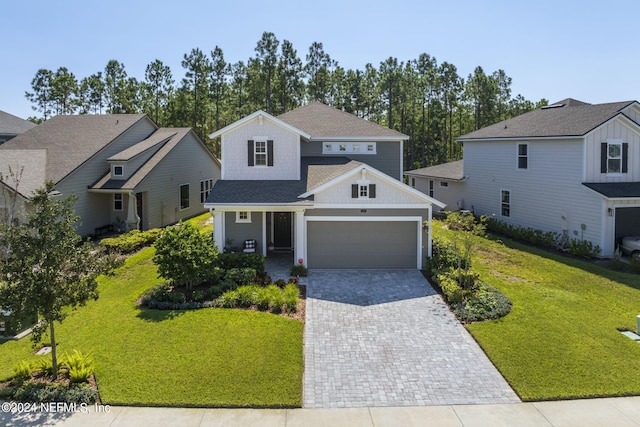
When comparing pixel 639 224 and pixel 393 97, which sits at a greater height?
pixel 393 97

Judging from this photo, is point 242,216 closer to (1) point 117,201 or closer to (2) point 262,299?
(2) point 262,299

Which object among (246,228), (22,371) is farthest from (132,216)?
(22,371)

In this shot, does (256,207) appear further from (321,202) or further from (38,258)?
(38,258)

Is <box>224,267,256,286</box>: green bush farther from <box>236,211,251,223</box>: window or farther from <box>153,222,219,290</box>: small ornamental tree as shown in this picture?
<box>236,211,251,223</box>: window

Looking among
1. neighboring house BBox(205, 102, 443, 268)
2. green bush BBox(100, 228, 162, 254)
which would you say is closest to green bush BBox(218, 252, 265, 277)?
neighboring house BBox(205, 102, 443, 268)

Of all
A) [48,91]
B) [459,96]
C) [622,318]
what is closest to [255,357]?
[622,318]

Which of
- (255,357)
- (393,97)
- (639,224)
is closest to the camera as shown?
(255,357)
